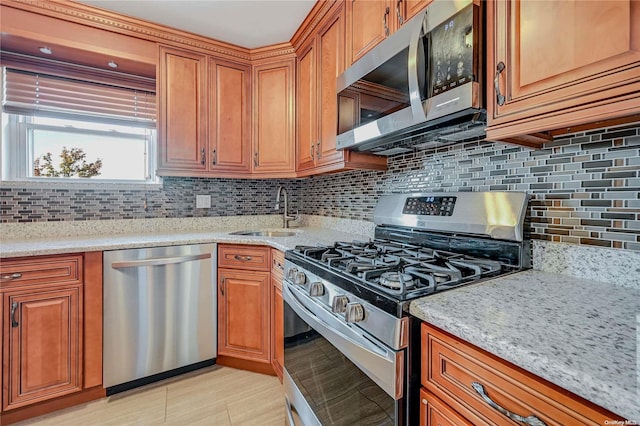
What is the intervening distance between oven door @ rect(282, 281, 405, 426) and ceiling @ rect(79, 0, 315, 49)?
1718 mm

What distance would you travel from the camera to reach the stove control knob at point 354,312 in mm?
854

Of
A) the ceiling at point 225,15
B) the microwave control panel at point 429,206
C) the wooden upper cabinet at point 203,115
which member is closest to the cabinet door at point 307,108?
the ceiling at point 225,15

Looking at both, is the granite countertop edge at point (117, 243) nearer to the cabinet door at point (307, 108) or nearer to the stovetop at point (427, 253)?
the stovetop at point (427, 253)

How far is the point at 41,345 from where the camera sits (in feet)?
5.05

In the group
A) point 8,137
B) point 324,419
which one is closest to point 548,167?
point 324,419

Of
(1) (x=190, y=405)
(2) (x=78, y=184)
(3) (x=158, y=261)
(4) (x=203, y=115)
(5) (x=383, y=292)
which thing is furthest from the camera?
(4) (x=203, y=115)

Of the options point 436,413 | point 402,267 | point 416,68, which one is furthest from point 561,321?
point 416,68

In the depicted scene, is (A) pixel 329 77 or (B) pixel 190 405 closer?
(B) pixel 190 405

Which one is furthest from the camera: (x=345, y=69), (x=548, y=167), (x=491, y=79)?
(x=345, y=69)

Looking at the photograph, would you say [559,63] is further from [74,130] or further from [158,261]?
[74,130]

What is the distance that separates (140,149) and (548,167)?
2.69 meters

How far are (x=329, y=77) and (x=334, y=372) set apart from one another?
1.63 m

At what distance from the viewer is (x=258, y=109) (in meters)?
2.37

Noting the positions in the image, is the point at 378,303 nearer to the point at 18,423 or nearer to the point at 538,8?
the point at 538,8
